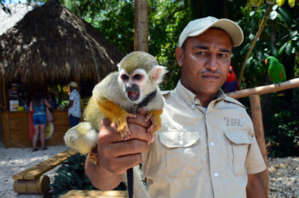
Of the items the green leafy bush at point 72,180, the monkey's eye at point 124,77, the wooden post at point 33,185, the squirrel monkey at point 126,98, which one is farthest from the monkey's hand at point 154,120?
the wooden post at point 33,185

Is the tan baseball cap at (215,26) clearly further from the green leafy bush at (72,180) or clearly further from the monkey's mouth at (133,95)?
the green leafy bush at (72,180)

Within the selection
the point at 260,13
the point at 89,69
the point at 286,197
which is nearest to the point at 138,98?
the point at 286,197

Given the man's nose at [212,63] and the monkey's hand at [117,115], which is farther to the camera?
the man's nose at [212,63]

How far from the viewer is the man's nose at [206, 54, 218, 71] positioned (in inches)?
61.3

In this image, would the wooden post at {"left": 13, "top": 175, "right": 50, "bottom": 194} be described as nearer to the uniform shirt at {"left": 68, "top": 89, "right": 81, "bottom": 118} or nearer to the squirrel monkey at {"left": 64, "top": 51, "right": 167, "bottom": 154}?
the squirrel monkey at {"left": 64, "top": 51, "right": 167, "bottom": 154}

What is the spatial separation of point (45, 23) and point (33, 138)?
3.50m

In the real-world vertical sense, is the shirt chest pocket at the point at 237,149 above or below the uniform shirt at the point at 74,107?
below

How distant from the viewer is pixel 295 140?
245 inches

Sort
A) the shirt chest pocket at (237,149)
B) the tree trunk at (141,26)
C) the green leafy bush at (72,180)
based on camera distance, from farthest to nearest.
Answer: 1. the green leafy bush at (72,180)
2. the tree trunk at (141,26)
3. the shirt chest pocket at (237,149)

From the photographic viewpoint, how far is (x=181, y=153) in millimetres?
1452

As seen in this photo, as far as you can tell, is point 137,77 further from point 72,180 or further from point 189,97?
point 72,180

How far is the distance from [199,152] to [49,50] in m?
7.11

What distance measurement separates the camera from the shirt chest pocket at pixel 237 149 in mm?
1503

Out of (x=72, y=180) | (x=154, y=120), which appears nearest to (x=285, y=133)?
(x=72, y=180)
